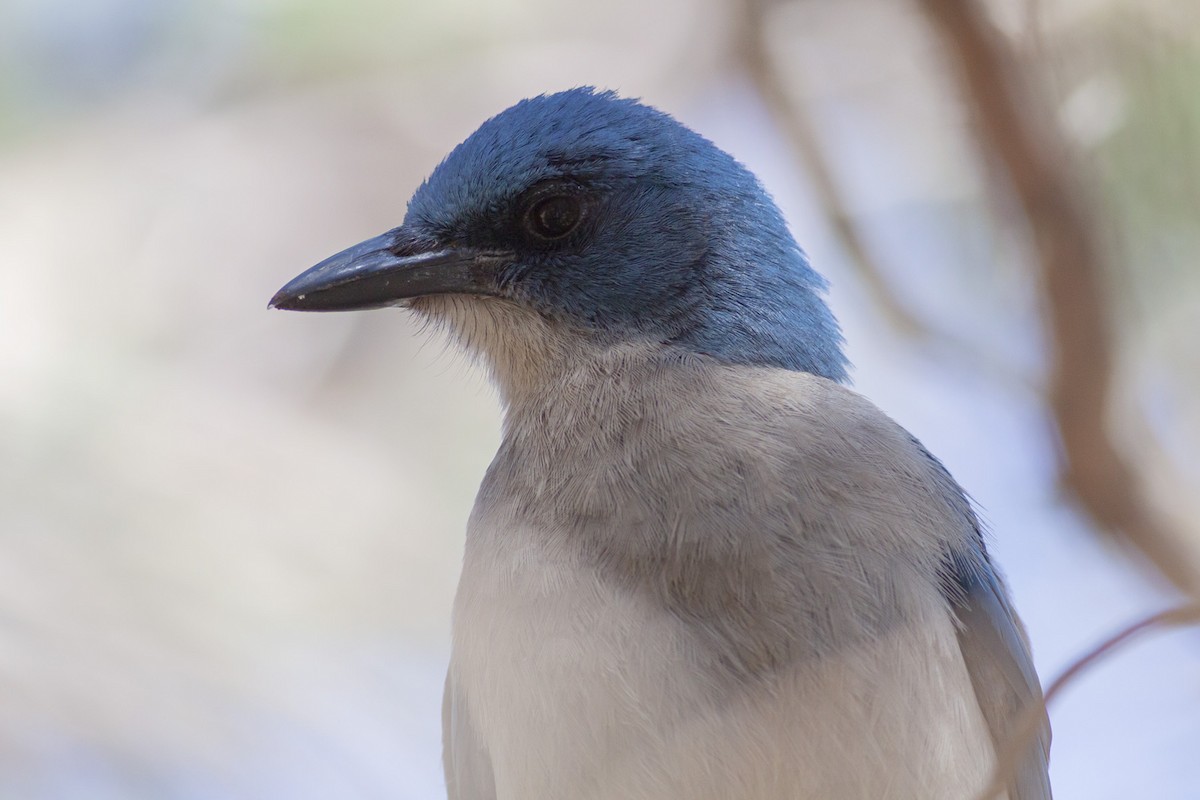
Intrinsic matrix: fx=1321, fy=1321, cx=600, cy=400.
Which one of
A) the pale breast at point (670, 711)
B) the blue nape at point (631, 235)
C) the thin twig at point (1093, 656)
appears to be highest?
the blue nape at point (631, 235)

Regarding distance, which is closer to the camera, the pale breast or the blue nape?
the pale breast

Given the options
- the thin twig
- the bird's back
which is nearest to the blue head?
the bird's back

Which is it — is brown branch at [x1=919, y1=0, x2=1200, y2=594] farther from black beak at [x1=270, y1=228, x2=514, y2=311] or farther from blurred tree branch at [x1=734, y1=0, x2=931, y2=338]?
black beak at [x1=270, y1=228, x2=514, y2=311]

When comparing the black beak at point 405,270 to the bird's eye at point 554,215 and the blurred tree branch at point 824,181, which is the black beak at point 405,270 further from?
the blurred tree branch at point 824,181

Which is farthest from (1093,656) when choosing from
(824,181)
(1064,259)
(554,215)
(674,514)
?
(824,181)

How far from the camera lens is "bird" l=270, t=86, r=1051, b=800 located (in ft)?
8.15

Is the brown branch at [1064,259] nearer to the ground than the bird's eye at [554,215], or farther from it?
nearer to the ground

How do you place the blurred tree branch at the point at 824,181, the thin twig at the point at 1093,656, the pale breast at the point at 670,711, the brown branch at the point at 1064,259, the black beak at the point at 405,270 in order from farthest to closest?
the blurred tree branch at the point at 824,181 < the brown branch at the point at 1064,259 < the black beak at the point at 405,270 < the pale breast at the point at 670,711 < the thin twig at the point at 1093,656

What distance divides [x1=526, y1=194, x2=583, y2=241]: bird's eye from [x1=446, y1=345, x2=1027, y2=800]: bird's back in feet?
2.09

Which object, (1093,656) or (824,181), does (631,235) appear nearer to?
(824,181)

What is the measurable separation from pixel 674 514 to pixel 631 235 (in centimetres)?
89

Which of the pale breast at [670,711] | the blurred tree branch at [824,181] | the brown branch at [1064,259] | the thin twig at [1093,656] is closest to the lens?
the thin twig at [1093,656]

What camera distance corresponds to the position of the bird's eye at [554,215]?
323cm

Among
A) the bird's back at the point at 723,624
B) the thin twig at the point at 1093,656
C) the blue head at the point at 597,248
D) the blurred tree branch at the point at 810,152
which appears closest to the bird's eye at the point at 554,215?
the blue head at the point at 597,248
